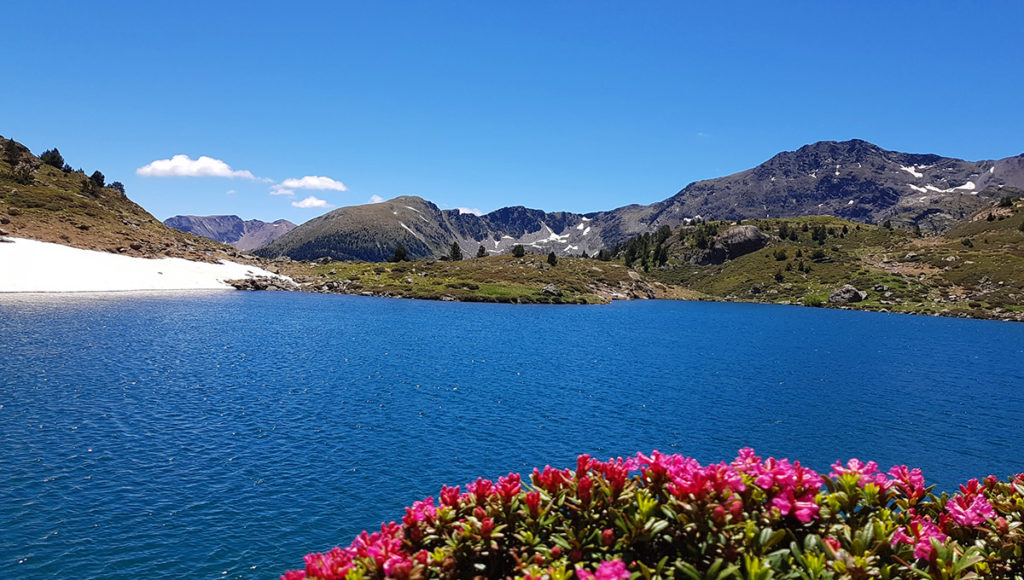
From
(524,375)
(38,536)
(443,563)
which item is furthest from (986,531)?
(524,375)

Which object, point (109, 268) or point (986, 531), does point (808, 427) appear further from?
point (109, 268)

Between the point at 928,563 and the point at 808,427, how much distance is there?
1511 inches

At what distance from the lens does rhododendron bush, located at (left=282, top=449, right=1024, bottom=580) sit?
6.82m

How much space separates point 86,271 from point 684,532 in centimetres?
15328

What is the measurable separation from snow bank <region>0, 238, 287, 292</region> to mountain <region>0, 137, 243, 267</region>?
23.0 ft

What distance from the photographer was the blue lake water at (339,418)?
20.2 meters

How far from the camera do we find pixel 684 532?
25.0 ft

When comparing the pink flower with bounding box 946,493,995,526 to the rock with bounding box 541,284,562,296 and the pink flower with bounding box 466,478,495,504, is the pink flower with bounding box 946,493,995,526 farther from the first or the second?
the rock with bounding box 541,284,562,296

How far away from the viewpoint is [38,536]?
60.0 feet

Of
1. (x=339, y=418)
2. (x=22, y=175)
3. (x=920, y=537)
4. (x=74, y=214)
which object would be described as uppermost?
(x=22, y=175)

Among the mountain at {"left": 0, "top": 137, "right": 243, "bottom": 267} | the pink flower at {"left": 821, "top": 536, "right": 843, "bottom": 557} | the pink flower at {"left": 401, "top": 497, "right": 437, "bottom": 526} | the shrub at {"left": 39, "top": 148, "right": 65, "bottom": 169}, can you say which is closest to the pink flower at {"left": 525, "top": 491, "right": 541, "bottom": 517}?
the pink flower at {"left": 401, "top": 497, "right": 437, "bottom": 526}

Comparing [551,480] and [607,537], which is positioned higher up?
[551,480]

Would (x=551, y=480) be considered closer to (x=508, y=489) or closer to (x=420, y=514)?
(x=508, y=489)

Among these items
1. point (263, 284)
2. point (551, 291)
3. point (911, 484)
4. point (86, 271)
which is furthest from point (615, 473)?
point (263, 284)
